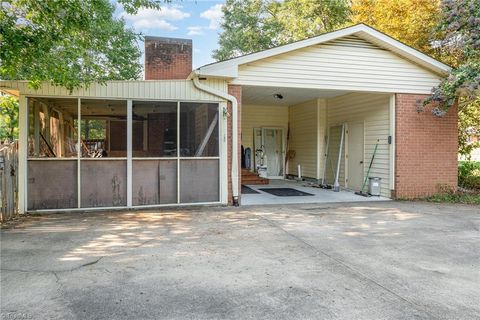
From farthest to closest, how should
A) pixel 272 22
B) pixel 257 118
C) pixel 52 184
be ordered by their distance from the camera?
pixel 272 22 < pixel 257 118 < pixel 52 184

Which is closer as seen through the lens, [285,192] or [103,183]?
[103,183]

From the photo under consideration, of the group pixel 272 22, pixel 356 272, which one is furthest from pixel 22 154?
pixel 272 22

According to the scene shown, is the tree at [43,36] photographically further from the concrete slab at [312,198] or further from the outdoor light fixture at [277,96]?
the outdoor light fixture at [277,96]

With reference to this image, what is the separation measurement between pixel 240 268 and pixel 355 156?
8.02m

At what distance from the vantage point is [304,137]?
45.3 feet

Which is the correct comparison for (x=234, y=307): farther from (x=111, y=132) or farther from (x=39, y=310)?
(x=111, y=132)

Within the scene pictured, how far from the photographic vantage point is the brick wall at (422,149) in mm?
9336

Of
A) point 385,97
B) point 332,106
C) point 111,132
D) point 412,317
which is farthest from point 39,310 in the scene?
point 332,106

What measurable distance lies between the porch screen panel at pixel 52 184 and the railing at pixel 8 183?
262 millimetres

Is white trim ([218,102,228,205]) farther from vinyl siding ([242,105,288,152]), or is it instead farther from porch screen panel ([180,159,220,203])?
vinyl siding ([242,105,288,152])

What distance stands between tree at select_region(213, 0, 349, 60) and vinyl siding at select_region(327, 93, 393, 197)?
8.53 m

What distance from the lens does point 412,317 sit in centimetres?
281

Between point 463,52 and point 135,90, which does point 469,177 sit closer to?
point 463,52

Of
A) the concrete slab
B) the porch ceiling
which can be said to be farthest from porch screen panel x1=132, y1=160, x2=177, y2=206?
the porch ceiling
